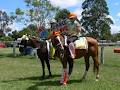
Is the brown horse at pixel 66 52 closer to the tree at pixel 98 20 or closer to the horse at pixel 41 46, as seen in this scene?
the horse at pixel 41 46

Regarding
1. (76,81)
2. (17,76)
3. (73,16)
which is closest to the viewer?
(73,16)

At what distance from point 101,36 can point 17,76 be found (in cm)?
6757

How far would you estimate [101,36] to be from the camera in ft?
266

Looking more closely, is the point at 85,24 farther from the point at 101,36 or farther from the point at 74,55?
the point at 74,55

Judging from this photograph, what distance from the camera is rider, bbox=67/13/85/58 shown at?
11.9 metres

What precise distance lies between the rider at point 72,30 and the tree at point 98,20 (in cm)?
6845

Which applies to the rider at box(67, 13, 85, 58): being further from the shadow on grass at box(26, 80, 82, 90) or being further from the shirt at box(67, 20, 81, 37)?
the shadow on grass at box(26, 80, 82, 90)

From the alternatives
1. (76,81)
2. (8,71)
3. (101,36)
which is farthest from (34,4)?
(101,36)

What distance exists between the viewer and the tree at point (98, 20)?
81.1 metres

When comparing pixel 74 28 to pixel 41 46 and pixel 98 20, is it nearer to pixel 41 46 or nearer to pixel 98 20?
pixel 41 46

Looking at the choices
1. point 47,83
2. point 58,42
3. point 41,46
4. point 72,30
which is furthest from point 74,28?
point 41,46

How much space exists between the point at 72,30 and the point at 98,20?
7083 centimetres

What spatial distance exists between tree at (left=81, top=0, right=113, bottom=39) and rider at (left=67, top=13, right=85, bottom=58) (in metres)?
68.4

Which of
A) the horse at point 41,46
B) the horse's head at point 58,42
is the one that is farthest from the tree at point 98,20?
the horse's head at point 58,42
